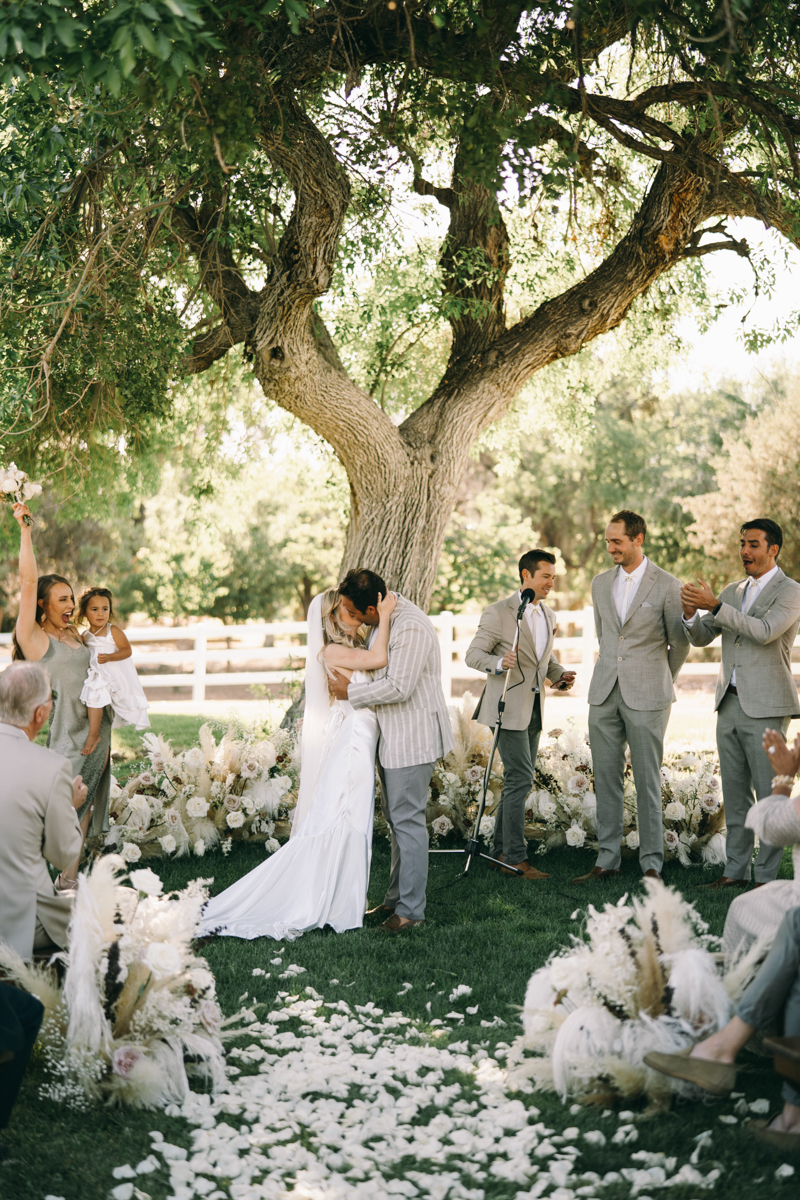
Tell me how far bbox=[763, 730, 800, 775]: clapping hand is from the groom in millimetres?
2183

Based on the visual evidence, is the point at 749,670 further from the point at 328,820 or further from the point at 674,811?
the point at 328,820

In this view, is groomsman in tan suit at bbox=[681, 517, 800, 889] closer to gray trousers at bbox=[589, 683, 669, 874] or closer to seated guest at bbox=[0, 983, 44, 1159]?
gray trousers at bbox=[589, 683, 669, 874]

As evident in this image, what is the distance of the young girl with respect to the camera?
6.38 metres

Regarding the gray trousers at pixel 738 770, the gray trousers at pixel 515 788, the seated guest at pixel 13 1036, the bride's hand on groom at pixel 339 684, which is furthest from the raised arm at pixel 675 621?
the seated guest at pixel 13 1036

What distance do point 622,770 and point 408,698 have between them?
71.3 inches

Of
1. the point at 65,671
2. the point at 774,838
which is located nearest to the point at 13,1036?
the point at 774,838

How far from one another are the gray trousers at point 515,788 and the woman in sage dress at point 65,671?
2.56m

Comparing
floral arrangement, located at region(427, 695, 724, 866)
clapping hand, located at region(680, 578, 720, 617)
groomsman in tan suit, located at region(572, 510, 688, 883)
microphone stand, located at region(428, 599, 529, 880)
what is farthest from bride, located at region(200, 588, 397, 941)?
floral arrangement, located at region(427, 695, 724, 866)

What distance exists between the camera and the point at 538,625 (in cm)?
705

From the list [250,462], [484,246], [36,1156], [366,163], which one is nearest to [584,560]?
[250,462]

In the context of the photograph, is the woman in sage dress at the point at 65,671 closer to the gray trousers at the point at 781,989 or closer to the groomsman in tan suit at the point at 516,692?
the groomsman in tan suit at the point at 516,692

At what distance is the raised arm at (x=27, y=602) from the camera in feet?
18.6

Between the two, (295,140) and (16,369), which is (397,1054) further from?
(295,140)

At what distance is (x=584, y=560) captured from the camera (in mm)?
30609
